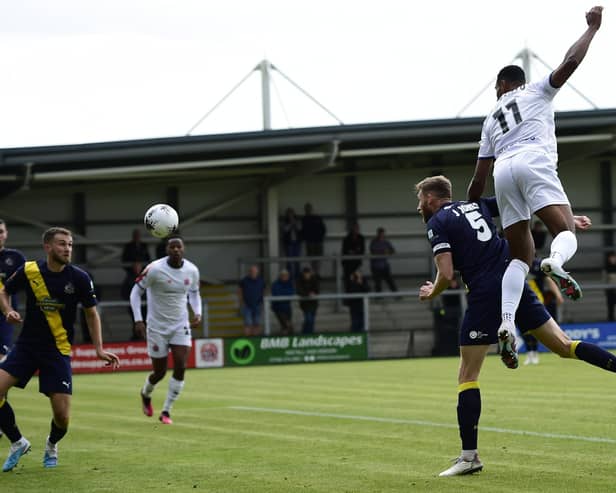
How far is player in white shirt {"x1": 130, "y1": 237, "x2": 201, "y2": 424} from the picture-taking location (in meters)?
15.2

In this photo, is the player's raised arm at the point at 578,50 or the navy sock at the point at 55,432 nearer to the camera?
the player's raised arm at the point at 578,50

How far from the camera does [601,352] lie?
8508 millimetres

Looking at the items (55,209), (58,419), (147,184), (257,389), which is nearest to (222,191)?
(147,184)

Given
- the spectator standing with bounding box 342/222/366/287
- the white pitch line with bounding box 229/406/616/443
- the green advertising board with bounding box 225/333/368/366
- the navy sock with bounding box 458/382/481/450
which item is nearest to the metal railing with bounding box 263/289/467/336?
the green advertising board with bounding box 225/333/368/366

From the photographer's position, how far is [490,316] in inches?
343

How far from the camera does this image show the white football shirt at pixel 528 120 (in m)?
8.88

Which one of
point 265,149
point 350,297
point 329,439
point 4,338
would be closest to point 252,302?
point 350,297

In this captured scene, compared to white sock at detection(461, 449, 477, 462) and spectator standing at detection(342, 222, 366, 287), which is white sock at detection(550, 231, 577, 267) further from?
spectator standing at detection(342, 222, 366, 287)

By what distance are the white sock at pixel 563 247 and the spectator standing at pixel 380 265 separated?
2498 cm

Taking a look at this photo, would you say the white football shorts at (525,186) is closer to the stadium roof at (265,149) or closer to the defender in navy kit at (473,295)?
the defender in navy kit at (473,295)

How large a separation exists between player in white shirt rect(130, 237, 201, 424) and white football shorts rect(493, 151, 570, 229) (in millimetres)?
7006

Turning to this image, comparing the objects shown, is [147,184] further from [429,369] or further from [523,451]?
[523,451]

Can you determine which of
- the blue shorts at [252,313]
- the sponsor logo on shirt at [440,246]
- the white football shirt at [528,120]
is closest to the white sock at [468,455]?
the sponsor logo on shirt at [440,246]

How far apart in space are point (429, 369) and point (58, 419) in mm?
15511
